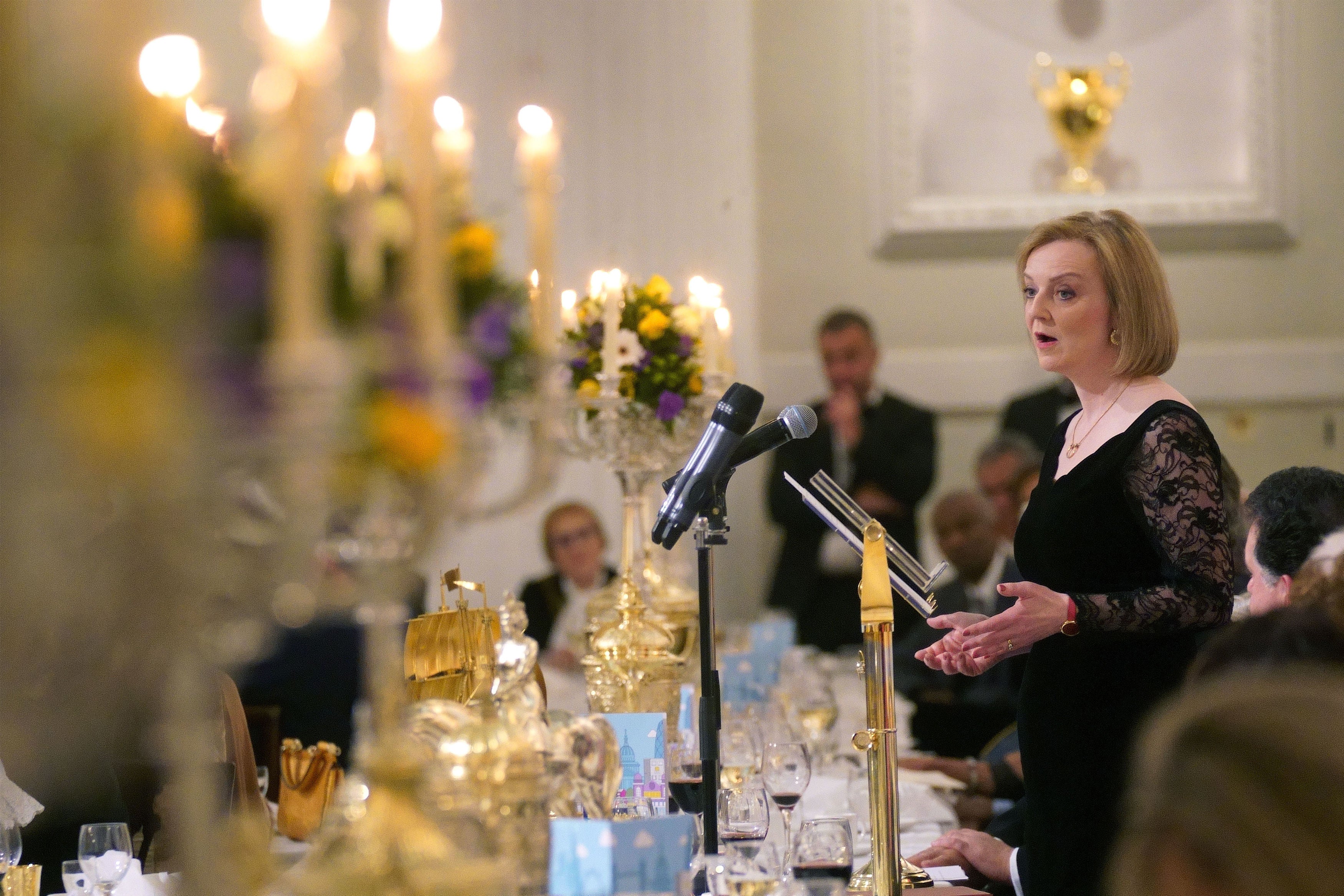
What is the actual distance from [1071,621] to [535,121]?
1114mm

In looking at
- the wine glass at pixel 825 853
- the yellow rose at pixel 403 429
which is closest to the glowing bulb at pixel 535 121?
the yellow rose at pixel 403 429

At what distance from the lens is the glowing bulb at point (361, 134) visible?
118 cm

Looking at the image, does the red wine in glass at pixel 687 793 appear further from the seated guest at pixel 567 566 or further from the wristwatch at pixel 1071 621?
the seated guest at pixel 567 566

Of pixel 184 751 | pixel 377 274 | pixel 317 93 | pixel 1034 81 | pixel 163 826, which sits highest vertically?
pixel 1034 81

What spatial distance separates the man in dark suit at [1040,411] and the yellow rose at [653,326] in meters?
3.95

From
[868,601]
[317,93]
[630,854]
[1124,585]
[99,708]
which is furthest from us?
[1124,585]

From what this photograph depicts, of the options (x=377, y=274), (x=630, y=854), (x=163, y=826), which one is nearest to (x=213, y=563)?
(x=377, y=274)

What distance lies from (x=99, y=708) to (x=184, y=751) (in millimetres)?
275

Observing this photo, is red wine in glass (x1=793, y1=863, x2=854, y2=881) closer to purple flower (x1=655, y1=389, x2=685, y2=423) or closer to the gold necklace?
the gold necklace

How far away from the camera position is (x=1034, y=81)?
24.6ft

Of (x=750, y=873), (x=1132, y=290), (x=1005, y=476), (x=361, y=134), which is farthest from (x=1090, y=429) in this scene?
(x=1005, y=476)

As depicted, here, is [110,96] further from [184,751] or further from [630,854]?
[630,854]

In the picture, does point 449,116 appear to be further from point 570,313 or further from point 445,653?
point 570,313

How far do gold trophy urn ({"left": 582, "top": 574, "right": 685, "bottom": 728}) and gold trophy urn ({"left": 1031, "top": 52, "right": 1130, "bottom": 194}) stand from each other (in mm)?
5361
